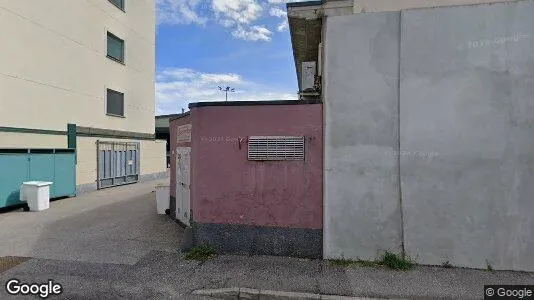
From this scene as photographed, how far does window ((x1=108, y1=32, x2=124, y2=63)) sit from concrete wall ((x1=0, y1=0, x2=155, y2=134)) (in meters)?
0.29

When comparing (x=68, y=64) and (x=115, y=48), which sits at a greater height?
(x=115, y=48)

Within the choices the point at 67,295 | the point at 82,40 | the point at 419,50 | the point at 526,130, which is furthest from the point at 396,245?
the point at 82,40

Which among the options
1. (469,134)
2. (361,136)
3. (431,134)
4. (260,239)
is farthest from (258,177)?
(469,134)

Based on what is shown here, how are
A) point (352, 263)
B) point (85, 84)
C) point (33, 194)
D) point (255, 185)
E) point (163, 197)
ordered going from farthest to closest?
1. point (85, 84)
2. point (33, 194)
3. point (163, 197)
4. point (255, 185)
5. point (352, 263)

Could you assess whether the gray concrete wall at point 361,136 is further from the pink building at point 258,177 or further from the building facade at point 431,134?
the pink building at point 258,177

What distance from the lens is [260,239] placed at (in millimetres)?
5711

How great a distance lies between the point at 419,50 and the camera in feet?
17.4

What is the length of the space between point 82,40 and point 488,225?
1535 centimetres

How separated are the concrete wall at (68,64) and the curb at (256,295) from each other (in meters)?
9.86

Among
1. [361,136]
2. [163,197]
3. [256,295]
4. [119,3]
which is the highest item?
[119,3]

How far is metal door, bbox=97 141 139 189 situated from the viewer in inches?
576

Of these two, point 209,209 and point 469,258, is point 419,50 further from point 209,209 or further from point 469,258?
point 209,209

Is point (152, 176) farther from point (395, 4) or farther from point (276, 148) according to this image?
point (395, 4)

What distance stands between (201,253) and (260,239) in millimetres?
1096
